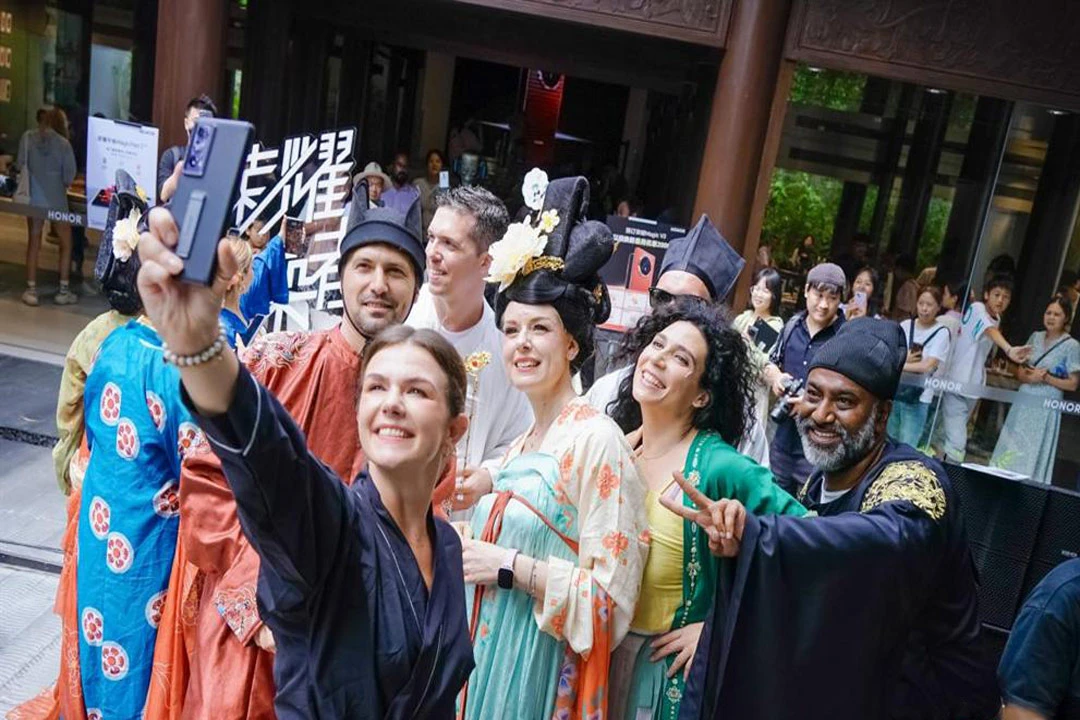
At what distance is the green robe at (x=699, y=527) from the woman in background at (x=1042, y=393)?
5.15 meters

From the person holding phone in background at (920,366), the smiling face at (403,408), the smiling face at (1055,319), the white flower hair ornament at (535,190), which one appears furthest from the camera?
the smiling face at (1055,319)

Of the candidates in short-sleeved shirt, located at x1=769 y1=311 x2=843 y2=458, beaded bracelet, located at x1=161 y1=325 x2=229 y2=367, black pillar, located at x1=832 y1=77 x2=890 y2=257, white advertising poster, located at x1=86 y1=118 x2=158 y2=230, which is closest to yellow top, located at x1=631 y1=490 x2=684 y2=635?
beaded bracelet, located at x1=161 y1=325 x2=229 y2=367

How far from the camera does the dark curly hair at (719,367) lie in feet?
7.62

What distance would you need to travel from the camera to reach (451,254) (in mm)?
2996

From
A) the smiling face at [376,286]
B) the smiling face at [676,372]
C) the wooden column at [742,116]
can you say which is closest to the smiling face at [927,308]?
the wooden column at [742,116]

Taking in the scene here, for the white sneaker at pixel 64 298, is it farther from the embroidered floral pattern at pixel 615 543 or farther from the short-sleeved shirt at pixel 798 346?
the embroidered floral pattern at pixel 615 543

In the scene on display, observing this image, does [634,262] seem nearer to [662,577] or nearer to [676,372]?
[676,372]

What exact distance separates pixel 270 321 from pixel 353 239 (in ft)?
9.53

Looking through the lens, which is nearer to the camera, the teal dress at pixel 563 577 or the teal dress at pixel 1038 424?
the teal dress at pixel 563 577

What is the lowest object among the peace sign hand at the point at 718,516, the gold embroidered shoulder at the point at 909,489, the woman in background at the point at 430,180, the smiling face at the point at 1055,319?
the peace sign hand at the point at 718,516

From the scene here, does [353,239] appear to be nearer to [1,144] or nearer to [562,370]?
[562,370]

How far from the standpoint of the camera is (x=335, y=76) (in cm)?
965

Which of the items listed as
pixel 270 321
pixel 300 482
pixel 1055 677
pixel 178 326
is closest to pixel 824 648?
pixel 1055 677

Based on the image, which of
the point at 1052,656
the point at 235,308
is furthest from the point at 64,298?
the point at 1052,656
